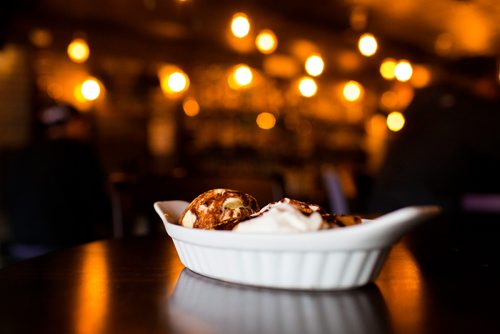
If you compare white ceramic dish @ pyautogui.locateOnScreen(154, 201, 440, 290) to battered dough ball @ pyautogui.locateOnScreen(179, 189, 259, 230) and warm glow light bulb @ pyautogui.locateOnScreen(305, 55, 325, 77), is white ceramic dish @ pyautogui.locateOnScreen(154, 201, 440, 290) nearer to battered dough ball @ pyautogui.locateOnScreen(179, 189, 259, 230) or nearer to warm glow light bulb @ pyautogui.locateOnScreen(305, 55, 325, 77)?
battered dough ball @ pyautogui.locateOnScreen(179, 189, 259, 230)

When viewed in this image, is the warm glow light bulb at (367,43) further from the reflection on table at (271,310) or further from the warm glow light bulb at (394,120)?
the warm glow light bulb at (394,120)

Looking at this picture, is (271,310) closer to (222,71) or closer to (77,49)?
(77,49)

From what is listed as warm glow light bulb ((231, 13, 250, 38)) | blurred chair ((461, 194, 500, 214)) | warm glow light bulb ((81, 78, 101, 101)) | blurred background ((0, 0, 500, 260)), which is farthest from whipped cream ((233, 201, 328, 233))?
warm glow light bulb ((81, 78, 101, 101))

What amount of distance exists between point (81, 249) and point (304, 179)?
7.02 meters

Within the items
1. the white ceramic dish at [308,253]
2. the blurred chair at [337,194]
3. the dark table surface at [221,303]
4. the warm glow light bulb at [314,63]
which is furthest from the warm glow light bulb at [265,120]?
the white ceramic dish at [308,253]

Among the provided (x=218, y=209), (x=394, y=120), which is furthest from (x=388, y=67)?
(x=218, y=209)

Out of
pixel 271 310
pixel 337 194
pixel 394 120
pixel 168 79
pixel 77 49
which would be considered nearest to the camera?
pixel 271 310

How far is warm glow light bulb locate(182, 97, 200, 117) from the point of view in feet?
23.5

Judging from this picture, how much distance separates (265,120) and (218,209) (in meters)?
6.94

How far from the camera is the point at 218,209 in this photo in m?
0.78

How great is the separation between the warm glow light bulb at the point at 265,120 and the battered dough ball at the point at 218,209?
6802mm

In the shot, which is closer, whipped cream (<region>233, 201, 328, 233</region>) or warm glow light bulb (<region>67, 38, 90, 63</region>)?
whipped cream (<region>233, 201, 328, 233</region>)

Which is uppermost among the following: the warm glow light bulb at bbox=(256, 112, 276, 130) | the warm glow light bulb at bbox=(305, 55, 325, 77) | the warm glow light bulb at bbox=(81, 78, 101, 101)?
the warm glow light bulb at bbox=(81, 78, 101, 101)

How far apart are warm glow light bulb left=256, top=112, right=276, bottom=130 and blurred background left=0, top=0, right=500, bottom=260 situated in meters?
0.02
